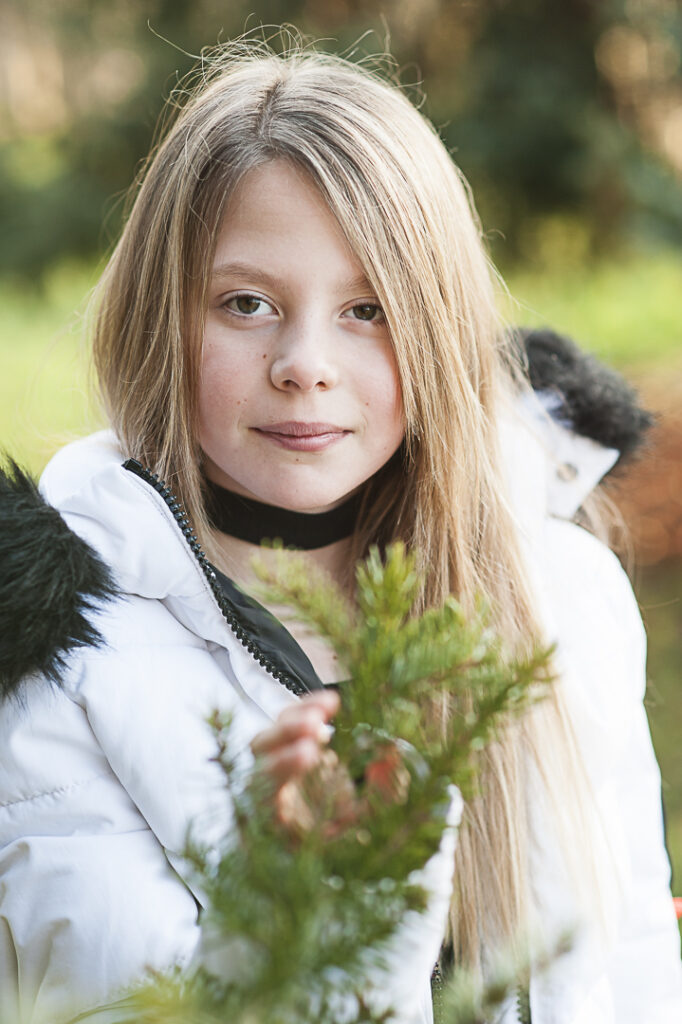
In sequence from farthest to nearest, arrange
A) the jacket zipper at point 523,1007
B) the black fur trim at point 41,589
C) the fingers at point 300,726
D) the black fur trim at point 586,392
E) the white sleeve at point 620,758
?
the black fur trim at point 586,392, the white sleeve at point 620,758, the jacket zipper at point 523,1007, the black fur trim at point 41,589, the fingers at point 300,726

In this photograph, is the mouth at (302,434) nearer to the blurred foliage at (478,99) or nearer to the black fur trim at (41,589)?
the black fur trim at (41,589)

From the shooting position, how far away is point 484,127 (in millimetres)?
6137

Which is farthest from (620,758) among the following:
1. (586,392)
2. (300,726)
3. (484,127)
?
(484,127)

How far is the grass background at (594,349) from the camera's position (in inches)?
113

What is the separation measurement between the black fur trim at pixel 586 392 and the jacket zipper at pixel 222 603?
2.35 ft

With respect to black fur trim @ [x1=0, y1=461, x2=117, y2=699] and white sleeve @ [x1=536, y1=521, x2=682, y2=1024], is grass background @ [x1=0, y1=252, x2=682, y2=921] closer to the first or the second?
white sleeve @ [x1=536, y1=521, x2=682, y2=1024]

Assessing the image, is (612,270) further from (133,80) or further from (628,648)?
(628,648)

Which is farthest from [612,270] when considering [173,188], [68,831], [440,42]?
[68,831]

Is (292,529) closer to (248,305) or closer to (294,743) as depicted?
(248,305)

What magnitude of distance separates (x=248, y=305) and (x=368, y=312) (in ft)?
0.47

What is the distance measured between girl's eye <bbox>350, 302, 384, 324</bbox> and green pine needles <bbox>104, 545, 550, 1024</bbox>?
80 cm

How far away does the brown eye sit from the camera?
3.98ft

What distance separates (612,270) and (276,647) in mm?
5292

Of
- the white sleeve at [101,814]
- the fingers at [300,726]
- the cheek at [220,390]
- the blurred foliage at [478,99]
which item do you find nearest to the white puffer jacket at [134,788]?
the white sleeve at [101,814]
